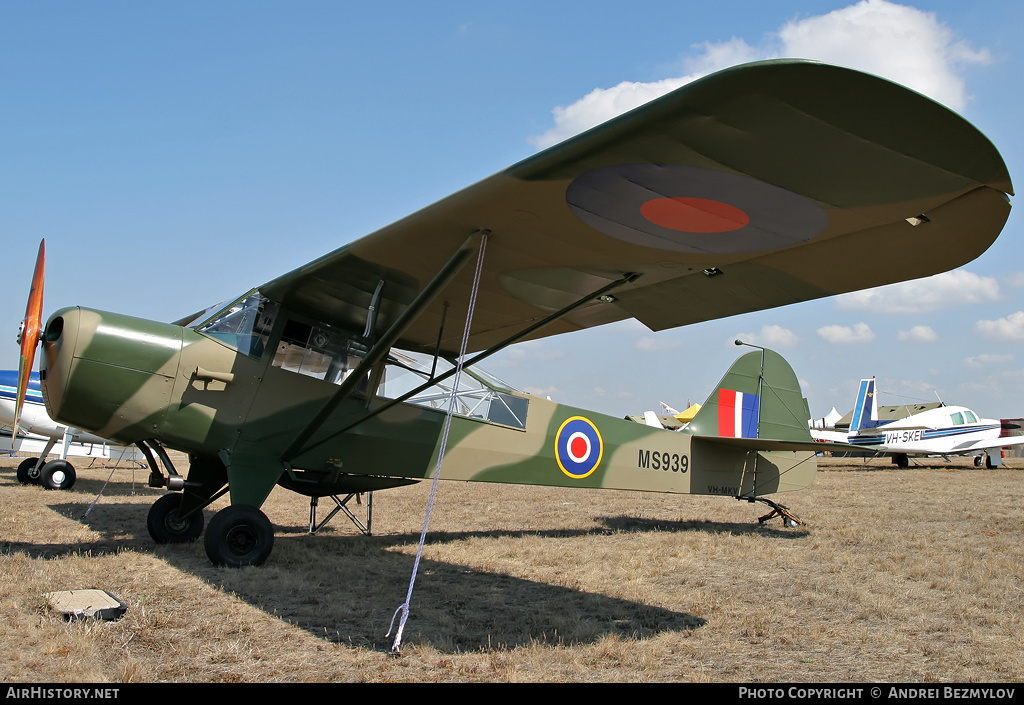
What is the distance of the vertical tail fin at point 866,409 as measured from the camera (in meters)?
29.4

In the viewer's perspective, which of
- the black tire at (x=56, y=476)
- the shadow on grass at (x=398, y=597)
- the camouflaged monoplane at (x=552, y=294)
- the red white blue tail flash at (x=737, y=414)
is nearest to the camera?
the camouflaged monoplane at (x=552, y=294)

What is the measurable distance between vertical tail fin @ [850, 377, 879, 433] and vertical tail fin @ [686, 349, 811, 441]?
22439mm

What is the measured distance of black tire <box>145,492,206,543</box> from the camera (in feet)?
21.6

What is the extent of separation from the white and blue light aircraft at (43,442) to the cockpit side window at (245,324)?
8049 mm

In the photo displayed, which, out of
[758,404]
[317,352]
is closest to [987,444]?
[758,404]

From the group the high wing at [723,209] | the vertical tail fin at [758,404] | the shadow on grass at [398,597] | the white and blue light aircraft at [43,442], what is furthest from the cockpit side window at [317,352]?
the white and blue light aircraft at [43,442]

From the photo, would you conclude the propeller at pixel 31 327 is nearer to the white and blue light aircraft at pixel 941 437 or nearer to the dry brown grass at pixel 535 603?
the dry brown grass at pixel 535 603

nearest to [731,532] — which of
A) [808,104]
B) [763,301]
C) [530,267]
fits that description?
[763,301]

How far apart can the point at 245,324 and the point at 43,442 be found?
15.1 m

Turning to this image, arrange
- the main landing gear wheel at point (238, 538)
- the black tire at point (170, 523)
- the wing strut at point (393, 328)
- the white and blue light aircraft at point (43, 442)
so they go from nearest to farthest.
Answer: the wing strut at point (393, 328) < the main landing gear wheel at point (238, 538) < the black tire at point (170, 523) < the white and blue light aircraft at point (43, 442)

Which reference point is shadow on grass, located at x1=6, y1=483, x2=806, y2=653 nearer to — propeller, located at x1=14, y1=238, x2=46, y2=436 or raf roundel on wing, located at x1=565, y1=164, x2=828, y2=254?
propeller, located at x1=14, y1=238, x2=46, y2=436

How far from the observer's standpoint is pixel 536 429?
25.2 ft

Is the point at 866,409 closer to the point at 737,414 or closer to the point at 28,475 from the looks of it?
the point at 737,414

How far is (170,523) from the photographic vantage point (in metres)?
6.63
